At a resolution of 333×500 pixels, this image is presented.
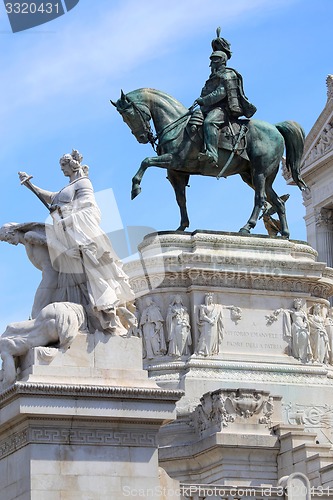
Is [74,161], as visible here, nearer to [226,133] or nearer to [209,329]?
[209,329]

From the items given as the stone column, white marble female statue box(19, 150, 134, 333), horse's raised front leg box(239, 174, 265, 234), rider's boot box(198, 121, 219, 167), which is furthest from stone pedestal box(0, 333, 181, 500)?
the stone column

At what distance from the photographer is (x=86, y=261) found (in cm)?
1969

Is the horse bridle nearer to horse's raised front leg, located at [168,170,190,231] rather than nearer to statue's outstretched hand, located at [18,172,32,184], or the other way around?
horse's raised front leg, located at [168,170,190,231]

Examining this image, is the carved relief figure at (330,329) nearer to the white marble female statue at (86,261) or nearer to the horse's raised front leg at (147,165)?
the horse's raised front leg at (147,165)

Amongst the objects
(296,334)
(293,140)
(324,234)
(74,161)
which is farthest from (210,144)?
(324,234)

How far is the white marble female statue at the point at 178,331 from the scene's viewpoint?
3775cm

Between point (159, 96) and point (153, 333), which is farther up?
point (159, 96)

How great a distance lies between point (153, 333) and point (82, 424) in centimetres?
1926

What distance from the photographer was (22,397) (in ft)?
60.1

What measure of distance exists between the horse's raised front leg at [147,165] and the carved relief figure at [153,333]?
152 inches

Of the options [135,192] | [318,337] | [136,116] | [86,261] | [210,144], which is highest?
[136,116]

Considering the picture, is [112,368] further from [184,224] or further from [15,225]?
[184,224]

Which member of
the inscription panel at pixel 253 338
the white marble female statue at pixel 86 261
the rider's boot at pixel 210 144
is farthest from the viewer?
the rider's boot at pixel 210 144

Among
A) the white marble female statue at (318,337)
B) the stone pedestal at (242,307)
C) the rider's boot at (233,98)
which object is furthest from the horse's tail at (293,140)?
the white marble female statue at (318,337)
